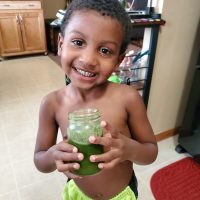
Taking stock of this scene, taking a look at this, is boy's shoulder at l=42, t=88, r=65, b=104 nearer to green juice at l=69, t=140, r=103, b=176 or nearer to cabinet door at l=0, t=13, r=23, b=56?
green juice at l=69, t=140, r=103, b=176

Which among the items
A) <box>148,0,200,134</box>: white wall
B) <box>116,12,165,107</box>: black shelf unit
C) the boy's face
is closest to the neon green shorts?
the boy's face

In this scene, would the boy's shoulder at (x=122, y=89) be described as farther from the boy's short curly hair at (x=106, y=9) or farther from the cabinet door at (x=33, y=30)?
the cabinet door at (x=33, y=30)

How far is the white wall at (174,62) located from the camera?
1346 mm

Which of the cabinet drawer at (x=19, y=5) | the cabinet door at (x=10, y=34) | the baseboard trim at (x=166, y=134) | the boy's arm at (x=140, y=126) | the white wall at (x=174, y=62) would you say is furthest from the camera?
the cabinet door at (x=10, y=34)

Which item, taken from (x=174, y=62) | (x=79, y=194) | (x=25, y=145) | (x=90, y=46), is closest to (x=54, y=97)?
(x=90, y=46)

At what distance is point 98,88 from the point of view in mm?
725

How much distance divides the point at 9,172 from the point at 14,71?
7.37 ft

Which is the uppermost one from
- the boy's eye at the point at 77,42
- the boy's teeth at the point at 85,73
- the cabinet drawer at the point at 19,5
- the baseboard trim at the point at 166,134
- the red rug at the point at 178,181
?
the boy's eye at the point at 77,42

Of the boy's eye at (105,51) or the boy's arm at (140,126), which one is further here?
the boy's arm at (140,126)

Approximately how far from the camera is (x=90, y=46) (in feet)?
1.81

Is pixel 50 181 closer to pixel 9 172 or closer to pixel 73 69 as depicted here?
pixel 9 172

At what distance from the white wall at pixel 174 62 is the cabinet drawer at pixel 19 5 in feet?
10.4

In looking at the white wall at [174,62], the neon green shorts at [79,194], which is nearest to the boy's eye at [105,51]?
the neon green shorts at [79,194]

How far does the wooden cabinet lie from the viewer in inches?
146
